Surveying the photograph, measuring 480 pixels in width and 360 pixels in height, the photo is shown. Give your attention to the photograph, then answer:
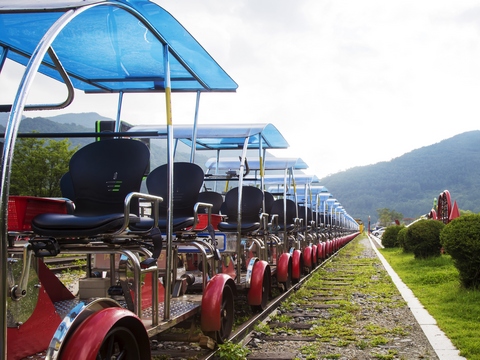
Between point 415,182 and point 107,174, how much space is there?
158 meters

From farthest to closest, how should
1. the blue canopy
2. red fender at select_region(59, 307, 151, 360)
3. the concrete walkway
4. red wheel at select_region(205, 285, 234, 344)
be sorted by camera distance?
the blue canopy, the concrete walkway, red wheel at select_region(205, 285, 234, 344), red fender at select_region(59, 307, 151, 360)

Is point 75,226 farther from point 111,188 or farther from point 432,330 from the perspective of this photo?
point 432,330

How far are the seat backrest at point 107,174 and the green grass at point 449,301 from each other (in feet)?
10.6

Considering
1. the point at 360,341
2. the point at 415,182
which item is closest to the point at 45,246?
the point at 360,341

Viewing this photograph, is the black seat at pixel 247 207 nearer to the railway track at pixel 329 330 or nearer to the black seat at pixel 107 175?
the railway track at pixel 329 330

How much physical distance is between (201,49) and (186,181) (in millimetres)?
1398

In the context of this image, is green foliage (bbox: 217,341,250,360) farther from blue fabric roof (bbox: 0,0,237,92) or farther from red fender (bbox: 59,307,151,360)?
blue fabric roof (bbox: 0,0,237,92)

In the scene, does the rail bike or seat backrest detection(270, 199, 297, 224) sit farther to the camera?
seat backrest detection(270, 199, 297, 224)

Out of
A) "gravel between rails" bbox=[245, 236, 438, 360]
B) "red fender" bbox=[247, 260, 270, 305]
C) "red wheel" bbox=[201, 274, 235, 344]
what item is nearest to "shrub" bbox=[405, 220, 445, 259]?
"gravel between rails" bbox=[245, 236, 438, 360]

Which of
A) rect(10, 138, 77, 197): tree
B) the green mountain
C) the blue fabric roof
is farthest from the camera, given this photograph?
the green mountain

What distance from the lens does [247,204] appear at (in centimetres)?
800

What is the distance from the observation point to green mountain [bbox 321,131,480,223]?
142m

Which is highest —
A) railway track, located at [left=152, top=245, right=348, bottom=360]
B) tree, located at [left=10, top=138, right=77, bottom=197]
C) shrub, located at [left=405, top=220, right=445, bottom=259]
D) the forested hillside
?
the forested hillside

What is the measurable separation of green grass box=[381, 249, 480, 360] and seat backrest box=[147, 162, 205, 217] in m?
2.77
